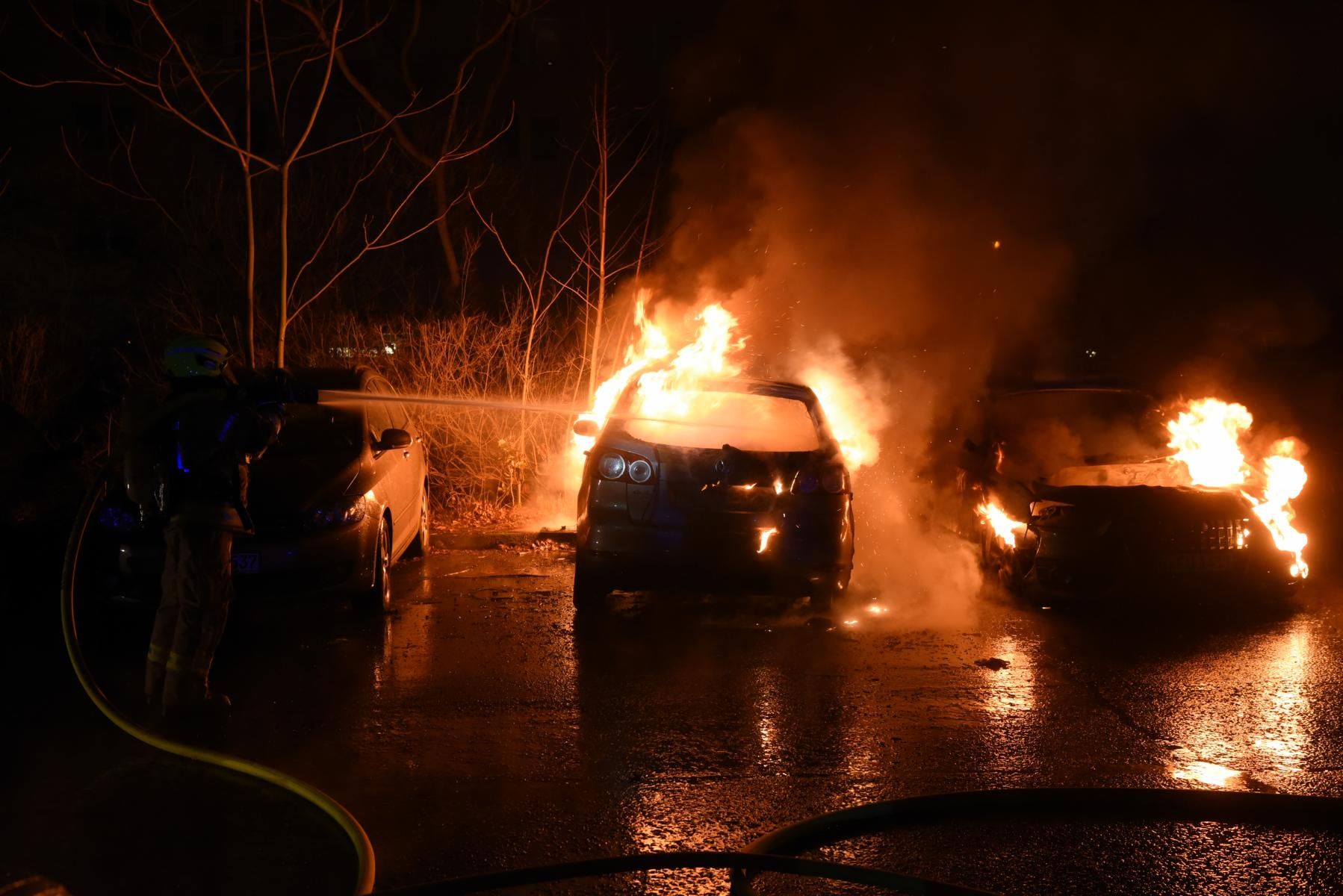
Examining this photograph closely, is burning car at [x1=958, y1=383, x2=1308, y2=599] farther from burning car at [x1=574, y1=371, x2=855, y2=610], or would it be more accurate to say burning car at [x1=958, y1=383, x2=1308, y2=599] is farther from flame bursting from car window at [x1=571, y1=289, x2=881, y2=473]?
burning car at [x1=574, y1=371, x2=855, y2=610]

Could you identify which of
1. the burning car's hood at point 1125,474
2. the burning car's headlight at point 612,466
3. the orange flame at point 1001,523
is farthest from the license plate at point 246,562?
the burning car's hood at point 1125,474

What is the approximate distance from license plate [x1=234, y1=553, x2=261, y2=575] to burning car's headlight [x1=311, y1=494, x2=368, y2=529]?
15.0 inches

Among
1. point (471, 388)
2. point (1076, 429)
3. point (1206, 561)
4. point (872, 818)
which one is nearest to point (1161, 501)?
point (1206, 561)

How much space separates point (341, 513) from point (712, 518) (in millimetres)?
2228

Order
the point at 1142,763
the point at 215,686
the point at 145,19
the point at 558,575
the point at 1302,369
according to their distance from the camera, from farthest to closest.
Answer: the point at 1302,369 < the point at 145,19 < the point at 558,575 < the point at 215,686 < the point at 1142,763

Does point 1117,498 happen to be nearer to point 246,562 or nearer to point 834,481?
point 834,481

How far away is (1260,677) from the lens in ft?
20.6

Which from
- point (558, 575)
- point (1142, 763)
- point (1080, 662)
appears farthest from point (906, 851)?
point (558, 575)

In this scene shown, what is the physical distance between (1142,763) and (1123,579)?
113 inches

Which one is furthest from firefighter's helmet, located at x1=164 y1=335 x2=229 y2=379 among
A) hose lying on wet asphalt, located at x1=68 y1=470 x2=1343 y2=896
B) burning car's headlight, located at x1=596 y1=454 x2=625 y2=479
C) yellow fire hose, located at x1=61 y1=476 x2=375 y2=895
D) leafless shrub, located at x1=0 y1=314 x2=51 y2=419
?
leafless shrub, located at x1=0 y1=314 x2=51 y2=419

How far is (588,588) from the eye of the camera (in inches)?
289

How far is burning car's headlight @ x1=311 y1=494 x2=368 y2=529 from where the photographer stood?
7.04 metres

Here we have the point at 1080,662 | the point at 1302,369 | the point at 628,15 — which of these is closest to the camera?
the point at 1080,662

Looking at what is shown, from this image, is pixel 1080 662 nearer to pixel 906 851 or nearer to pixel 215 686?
pixel 906 851
